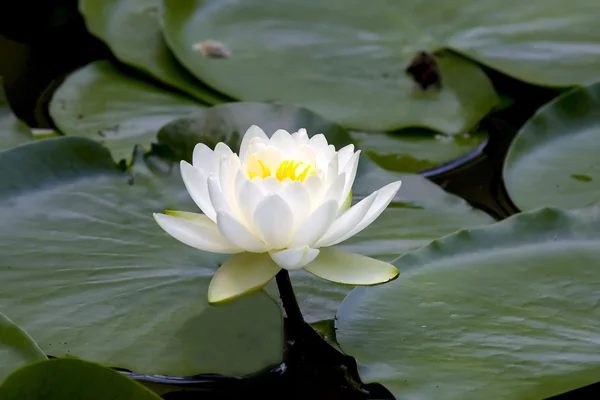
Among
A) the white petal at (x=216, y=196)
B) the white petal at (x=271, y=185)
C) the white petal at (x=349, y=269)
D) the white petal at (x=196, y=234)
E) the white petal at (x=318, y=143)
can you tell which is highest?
the white petal at (x=318, y=143)

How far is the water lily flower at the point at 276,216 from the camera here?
0.79m

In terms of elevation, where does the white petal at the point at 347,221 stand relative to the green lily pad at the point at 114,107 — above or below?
above

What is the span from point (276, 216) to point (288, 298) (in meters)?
0.18

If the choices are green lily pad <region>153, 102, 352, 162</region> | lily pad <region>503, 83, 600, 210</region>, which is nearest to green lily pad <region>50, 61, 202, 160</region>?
green lily pad <region>153, 102, 352, 162</region>

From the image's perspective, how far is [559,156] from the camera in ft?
4.41

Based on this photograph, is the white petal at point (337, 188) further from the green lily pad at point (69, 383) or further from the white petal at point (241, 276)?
the green lily pad at point (69, 383)

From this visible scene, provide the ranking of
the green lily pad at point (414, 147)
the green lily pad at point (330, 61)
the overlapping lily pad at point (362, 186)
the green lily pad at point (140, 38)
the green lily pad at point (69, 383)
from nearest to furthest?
the green lily pad at point (69, 383) → the overlapping lily pad at point (362, 186) → the green lily pad at point (414, 147) → the green lily pad at point (330, 61) → the green lily pad at point (140, 38)

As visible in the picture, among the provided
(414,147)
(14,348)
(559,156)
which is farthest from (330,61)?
(14,348)

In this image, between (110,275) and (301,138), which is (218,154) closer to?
(301,138)

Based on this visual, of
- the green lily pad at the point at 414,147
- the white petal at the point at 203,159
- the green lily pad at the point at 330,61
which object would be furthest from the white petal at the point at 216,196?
the green lily pad at the point at 330,61

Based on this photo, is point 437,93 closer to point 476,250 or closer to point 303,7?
point 303,7

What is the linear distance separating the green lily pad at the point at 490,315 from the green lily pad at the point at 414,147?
41 centimetres

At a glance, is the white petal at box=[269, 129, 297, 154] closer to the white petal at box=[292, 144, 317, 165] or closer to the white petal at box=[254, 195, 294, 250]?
the white petal at box=[292, 144, 317, 165]

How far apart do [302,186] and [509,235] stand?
422mm
